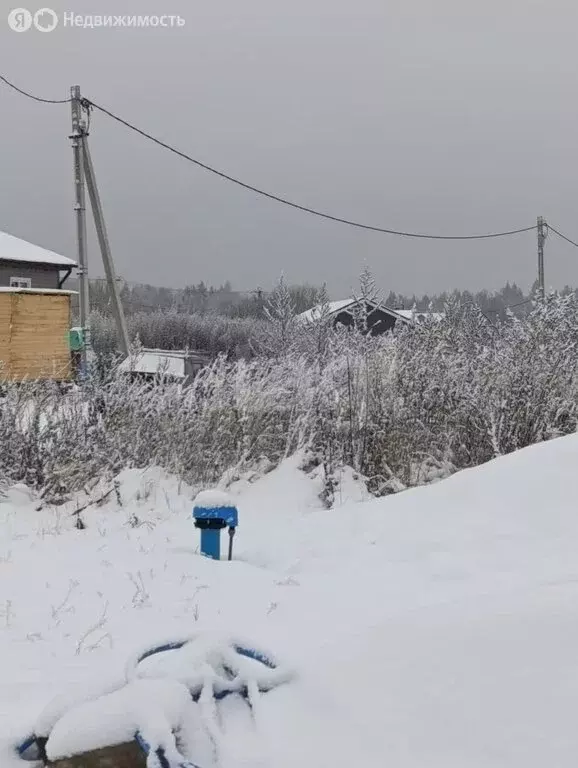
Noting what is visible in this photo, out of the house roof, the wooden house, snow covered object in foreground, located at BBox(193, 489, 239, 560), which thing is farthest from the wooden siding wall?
snow covered object in foreground, located at BBox(193, 489, 239, 560)

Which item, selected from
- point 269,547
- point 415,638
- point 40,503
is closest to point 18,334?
point 40,503

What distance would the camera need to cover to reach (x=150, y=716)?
1.92m

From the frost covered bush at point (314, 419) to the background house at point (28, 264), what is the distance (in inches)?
725

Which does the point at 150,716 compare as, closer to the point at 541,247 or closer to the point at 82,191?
the point at 82,191

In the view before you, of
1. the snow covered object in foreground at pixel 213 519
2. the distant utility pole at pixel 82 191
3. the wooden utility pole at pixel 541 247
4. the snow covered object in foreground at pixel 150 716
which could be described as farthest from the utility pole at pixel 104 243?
the wooden utility pole at pixel 541 247

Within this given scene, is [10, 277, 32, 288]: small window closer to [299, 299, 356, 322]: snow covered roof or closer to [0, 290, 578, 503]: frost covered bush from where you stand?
[299, 299, 356, 322]: snow covered roof

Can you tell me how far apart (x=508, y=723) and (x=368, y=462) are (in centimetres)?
522

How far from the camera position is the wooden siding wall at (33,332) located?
18453mm

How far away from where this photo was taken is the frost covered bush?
7.18 meters

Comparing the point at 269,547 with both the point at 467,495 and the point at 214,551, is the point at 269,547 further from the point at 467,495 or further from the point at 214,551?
the point at 467,495

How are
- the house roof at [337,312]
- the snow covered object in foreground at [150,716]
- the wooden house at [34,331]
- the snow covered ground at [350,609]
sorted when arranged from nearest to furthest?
the snow covered object in foreground at [150,716]
the snow covered ground at [350,609]
the house roof at [337,312]
the wooden house at [34,331]

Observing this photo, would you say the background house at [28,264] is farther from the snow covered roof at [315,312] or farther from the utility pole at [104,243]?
the utility pole at [104,243]

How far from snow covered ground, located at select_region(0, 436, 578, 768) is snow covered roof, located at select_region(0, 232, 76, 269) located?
65.2ft

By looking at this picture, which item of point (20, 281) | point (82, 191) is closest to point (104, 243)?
point (82, 191)
